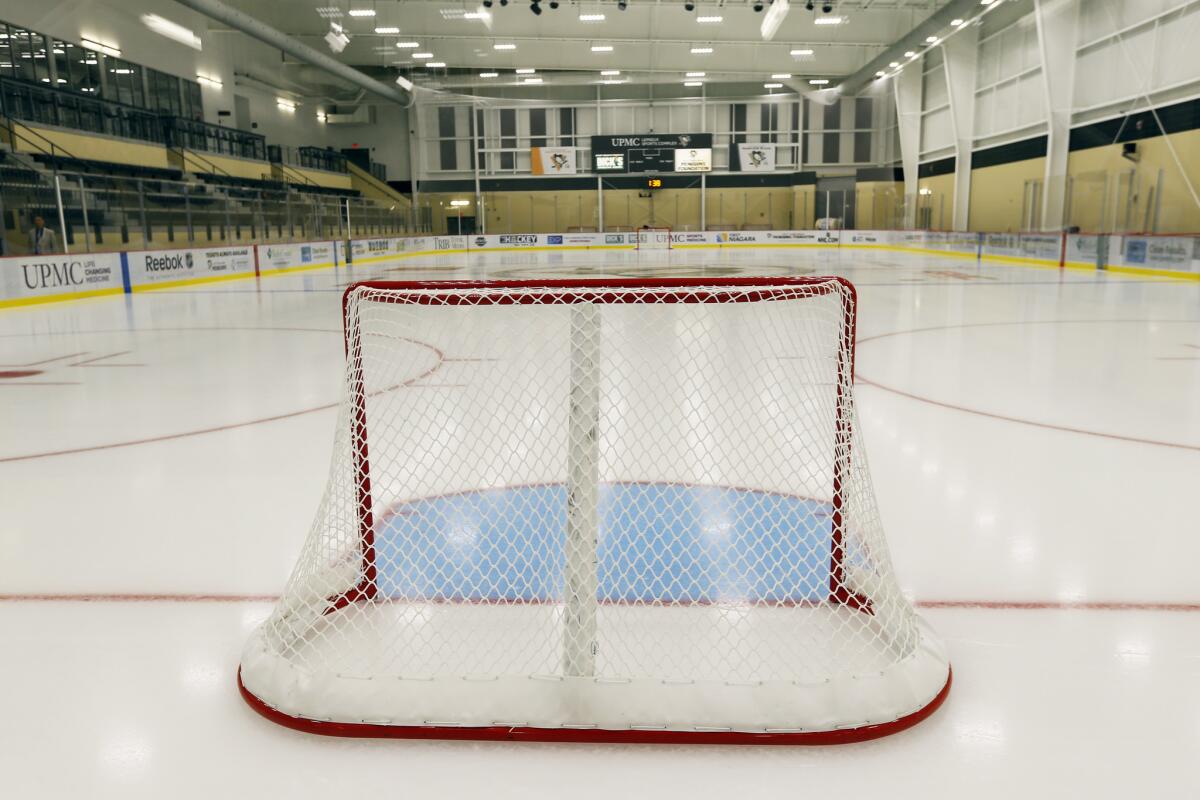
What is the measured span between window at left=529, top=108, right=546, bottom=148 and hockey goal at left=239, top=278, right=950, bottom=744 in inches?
1452

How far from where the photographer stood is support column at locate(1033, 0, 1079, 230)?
22.2 m

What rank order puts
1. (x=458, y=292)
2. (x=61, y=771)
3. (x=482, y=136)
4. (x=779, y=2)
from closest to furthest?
(x=61, y=771) < (x=458, y=292) < (x=779, y=2) < (x=482, y=136)

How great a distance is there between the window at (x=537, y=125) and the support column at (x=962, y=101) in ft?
56.6

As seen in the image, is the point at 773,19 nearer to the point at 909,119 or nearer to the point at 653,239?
the point at 653,239

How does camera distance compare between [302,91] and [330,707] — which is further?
[302,91]

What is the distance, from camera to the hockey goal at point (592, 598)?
6.26 feet

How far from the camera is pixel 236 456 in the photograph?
425cm

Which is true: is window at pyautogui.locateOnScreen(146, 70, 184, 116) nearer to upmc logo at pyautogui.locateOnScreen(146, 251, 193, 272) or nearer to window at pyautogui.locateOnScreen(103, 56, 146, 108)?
window at pyautogui.locateOnScreen(103, 56, 146, 108)

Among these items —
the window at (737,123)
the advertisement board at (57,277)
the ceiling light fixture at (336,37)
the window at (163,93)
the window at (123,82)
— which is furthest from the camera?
the window at (737,123)

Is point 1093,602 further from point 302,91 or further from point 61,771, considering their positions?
point 302,91

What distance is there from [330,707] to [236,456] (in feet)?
8.71

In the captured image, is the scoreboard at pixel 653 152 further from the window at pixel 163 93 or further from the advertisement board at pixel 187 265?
the advertisement board at pixel 187 265

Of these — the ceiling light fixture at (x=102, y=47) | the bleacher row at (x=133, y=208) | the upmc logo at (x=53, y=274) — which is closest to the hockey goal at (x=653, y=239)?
the bleacher row at (x=133, y=208)

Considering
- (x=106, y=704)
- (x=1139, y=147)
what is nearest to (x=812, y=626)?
(x=106, y=704)
